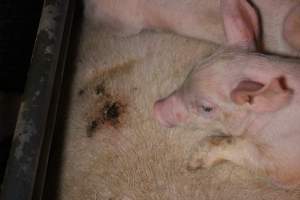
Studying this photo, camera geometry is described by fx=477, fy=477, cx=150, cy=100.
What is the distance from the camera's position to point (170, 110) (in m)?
1.84

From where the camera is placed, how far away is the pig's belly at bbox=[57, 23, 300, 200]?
6.03 ft

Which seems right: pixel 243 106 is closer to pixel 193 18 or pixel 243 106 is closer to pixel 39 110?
pixel 193 18

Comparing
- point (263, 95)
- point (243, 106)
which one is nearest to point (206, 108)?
point (243, 106)

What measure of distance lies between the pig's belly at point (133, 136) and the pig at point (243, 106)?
0.23 ft

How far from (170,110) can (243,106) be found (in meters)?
0.29

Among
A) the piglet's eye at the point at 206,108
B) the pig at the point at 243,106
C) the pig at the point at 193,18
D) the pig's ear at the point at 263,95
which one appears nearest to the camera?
the pig's ear at the point at 263,95

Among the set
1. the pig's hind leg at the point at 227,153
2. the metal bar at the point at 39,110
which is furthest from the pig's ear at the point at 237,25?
the metal bar at the point at 39,110

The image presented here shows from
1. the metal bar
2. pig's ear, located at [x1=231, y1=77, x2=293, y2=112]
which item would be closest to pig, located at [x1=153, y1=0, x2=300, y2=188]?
pig's ear, located at [x1=231, y1=77, x2=293, y2=112]

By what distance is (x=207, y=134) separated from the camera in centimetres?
196

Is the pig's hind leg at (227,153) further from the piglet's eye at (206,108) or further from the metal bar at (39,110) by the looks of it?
the metal bar at (39,110)

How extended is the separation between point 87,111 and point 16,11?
2.05 feet

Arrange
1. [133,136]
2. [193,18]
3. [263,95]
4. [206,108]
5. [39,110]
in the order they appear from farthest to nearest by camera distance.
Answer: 1. [193,18]
2. [133,136]
3. [206,108]
4. [39,110]
5. [263,95]

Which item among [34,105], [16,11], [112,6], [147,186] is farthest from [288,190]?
[16,11]

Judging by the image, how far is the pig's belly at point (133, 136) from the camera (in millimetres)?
1838
